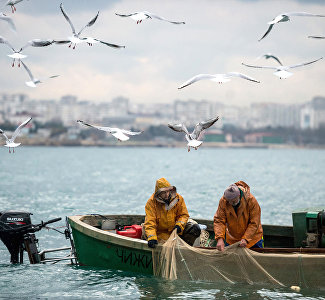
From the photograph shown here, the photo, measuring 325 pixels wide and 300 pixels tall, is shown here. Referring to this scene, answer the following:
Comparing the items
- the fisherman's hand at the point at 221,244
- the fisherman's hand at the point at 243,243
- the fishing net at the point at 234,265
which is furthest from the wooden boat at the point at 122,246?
the fisherman's hand at the point at 221,244

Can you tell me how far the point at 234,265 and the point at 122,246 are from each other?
2.10m

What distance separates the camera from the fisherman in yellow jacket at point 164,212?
9812 millimetres

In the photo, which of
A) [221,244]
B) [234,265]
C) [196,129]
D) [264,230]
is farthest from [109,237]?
[264,230]

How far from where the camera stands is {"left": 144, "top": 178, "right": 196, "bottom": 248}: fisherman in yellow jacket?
981cm

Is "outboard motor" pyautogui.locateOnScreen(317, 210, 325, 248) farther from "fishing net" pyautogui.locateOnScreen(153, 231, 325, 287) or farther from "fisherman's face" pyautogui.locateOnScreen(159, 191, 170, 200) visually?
"fisherman's face" pyautogui.locateOnScreen(159, 191, 170, 200)

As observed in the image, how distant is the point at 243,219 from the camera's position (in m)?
9.51

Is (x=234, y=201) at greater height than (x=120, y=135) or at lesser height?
lesser

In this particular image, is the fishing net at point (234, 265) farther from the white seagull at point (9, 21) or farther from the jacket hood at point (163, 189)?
the white seagull at point (9, 21)

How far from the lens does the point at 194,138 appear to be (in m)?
Answer: 10.8

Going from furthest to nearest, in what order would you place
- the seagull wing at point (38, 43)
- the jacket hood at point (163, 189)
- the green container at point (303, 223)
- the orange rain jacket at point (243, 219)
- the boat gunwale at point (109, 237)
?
the seagull wing at point (38, 43) < the green container at point (303, 223) < the boat gunwale at point (109, 237) < the jacket hood at point (163, 189) < the orange rain jacket at point (243, 219)

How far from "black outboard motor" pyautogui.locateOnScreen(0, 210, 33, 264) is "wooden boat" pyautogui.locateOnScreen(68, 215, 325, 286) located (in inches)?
39.1

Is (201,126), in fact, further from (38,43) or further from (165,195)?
(38,43)

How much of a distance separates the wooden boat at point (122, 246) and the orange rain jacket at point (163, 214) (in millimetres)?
383

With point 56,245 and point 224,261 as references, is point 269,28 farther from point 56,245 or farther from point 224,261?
point 56,245
